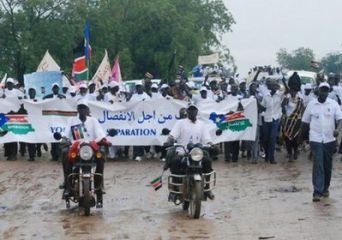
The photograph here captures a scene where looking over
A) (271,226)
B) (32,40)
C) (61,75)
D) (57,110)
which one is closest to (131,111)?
(57,110)

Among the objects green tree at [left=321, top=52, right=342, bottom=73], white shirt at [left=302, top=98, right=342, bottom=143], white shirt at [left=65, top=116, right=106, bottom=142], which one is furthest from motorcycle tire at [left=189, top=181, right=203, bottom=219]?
green tree at [left=321, top=52, right=342, bottom=73]

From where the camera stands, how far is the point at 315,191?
39.7 feet

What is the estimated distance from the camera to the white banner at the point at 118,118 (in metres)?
18.6

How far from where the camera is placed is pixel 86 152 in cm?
1084

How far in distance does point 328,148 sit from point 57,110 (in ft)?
27.6

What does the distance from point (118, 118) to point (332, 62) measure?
291ft

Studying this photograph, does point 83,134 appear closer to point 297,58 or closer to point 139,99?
point 139,99

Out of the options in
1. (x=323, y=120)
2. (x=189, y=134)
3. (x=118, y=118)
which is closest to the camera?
(x=189, y=134)

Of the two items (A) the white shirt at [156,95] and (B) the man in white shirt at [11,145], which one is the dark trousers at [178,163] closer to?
(A) the white shirt at [156,95]

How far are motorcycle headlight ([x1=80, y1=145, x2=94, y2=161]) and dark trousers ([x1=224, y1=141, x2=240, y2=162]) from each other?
7782 millimetres

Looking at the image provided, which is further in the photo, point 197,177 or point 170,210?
point 170,210

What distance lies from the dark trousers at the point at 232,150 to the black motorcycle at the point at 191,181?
23.0 ft

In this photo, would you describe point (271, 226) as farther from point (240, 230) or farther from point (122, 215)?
point (122, 215)

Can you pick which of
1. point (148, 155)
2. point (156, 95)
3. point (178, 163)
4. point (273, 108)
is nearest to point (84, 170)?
point (178, 163)
